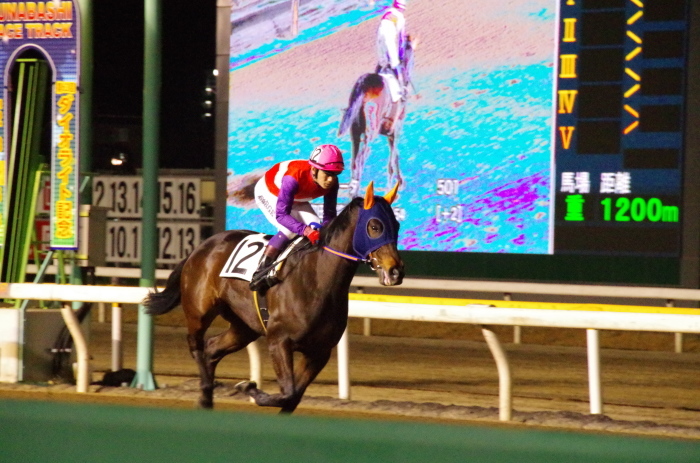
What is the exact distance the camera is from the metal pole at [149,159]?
619cm

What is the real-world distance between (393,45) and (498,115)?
3.63 ft

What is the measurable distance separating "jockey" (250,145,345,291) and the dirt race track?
0.83m

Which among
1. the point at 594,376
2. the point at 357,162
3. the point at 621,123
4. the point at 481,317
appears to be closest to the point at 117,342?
the point at 481,317

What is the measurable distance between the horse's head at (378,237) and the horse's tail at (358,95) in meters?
4.79

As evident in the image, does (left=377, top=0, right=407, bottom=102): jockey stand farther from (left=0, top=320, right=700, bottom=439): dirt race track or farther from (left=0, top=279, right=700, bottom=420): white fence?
(left=0, top=279, right=700, bottom=420): white fence

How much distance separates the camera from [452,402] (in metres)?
5.99

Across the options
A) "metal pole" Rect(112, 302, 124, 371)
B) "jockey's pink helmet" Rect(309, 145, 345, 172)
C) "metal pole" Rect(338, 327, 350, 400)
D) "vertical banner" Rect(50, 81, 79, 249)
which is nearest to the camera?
"jockey's pink helmet" Rect(309, 145, 345, 172)

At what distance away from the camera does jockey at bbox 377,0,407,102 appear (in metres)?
8.99

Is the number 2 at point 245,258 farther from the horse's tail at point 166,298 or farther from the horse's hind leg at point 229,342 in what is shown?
the horse's tail at point 166,298

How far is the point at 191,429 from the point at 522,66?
23.4 feet

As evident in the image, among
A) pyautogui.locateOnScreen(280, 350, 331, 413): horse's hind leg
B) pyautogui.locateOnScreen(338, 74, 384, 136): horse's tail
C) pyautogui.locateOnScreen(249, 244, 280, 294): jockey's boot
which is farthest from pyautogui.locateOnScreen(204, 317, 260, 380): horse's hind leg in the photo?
pyautogui.locateOnScreen(338, 74, 384, 136): horse's tail

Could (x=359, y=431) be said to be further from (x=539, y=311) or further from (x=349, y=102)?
(x=349, y=102)

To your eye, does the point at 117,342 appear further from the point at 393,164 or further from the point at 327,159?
the point at 393,164

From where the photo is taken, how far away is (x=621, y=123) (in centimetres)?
824
